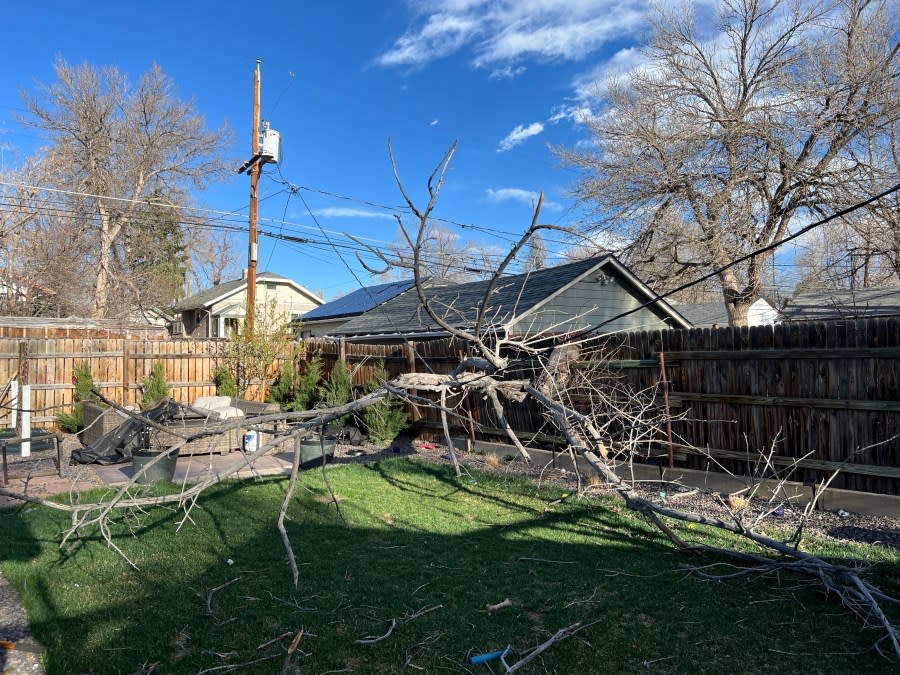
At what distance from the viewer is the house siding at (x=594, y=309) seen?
12344 mm

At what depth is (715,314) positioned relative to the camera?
2122 centimetres

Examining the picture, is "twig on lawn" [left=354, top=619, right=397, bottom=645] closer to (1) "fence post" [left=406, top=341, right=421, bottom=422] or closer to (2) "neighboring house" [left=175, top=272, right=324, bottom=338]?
(1) "fence post" [left=406, top=341, right=421, bottom=422]

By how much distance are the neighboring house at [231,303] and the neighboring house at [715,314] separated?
1687 cm

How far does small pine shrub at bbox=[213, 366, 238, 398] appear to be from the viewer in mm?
13242

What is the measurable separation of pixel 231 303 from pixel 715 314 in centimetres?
2151

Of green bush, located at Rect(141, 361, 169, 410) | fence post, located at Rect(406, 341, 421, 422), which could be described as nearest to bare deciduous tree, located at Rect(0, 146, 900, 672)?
fence post, located at Rect(406, 341, 421, 422)

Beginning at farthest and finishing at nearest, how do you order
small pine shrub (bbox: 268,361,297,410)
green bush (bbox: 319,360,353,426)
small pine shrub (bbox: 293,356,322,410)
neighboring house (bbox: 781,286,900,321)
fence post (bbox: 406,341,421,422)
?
1. neighboring house (bbox: 781,286,900,321)
2. small pine shrub (bbox: 268,361,297,410)
3. small pine shrub (bbox: 293,356,322,410)
4. green bush (bbox: 319,360,353,426)
5. fence post (bbox: 406,341,421,422)

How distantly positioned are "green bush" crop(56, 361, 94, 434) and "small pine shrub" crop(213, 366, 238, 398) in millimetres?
2445

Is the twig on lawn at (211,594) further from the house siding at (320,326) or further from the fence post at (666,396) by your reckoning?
the house siding at (320,326)

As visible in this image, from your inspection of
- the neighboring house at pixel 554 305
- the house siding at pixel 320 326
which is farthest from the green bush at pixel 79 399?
the house siding at pixel 320 326

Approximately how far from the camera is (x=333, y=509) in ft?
20.6

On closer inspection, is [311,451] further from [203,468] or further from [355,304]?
[355,304]

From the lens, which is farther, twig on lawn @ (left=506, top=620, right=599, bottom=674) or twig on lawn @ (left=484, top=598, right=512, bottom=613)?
twig on lawn @ (left=484, top=598, right=512, bottom=613)

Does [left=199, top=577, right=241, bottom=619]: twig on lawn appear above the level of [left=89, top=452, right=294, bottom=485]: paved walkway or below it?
below
